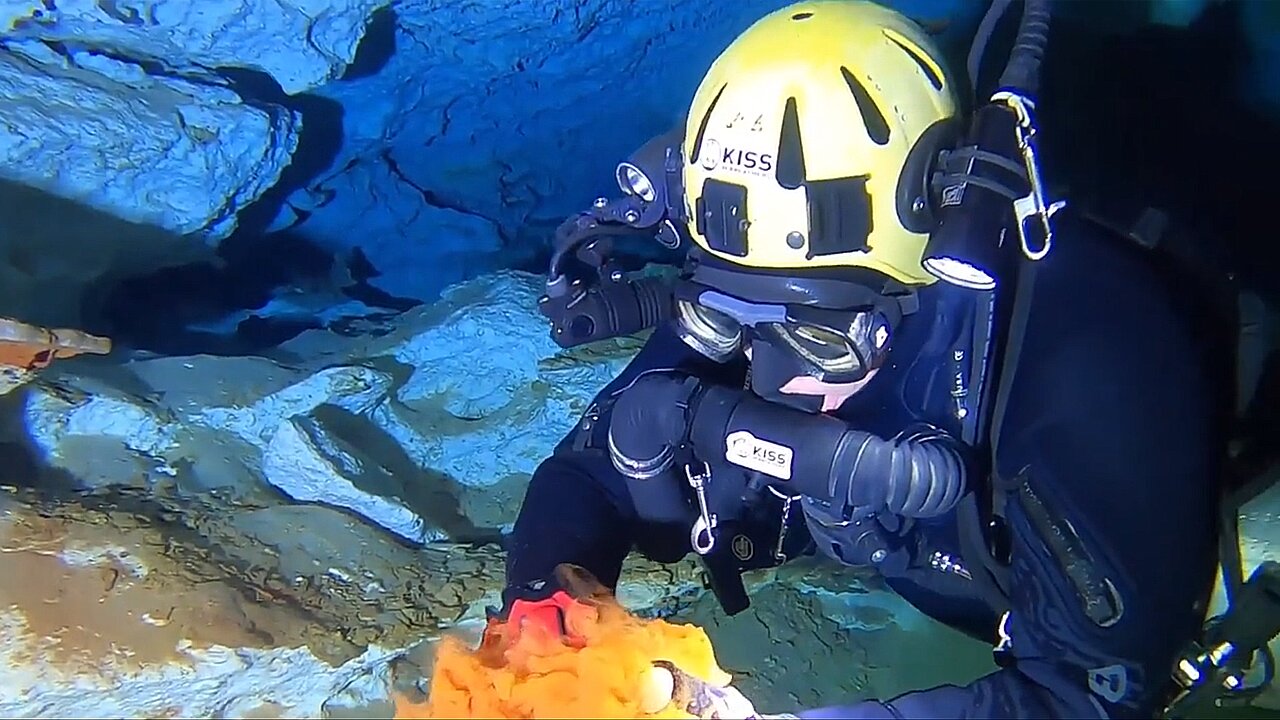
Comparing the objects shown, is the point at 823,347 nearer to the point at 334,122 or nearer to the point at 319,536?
the point at 319,536

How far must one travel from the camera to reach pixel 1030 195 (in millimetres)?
1664

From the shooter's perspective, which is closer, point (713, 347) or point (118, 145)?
point (713, 347)

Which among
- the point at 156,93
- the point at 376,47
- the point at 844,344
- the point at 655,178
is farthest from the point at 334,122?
→ the point at 844,344

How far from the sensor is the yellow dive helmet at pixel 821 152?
1.87 meters

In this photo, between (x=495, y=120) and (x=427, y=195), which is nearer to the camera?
(x=495, y=120)

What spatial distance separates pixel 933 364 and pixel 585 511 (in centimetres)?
81

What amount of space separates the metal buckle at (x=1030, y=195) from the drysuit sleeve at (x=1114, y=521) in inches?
8.2

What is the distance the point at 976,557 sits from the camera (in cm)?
200

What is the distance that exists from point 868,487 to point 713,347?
463mm

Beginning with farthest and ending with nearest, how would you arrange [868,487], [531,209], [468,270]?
1. [468,270]
2. [531,209]
3. [868,487]

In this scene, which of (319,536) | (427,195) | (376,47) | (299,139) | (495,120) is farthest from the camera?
(427,195)

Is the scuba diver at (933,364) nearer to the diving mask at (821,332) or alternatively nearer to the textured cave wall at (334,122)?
the diving mask at (821,332)

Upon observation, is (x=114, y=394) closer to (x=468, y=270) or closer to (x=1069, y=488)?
(x=468, y=270)

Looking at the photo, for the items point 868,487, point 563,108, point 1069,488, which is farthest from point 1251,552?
point 563,108
